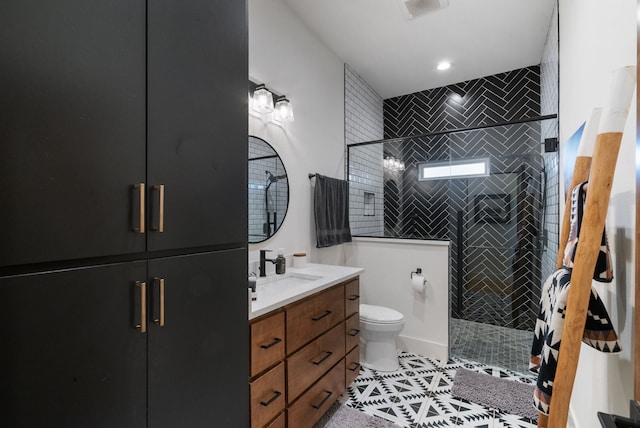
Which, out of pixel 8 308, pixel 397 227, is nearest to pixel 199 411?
pixel 8 308

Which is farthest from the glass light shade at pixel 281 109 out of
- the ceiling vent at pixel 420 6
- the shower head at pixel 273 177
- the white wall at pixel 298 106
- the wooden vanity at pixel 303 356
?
the wooden vanity at pixel 303 356

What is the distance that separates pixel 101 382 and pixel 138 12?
1.05m

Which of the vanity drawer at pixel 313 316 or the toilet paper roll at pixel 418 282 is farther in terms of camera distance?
the toilet paper roll at pixel 418 282

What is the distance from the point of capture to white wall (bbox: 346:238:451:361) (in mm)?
2695

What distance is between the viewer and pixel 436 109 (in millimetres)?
3881

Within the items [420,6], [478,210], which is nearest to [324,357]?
[478,210]

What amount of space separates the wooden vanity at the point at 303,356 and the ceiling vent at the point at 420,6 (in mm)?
2162

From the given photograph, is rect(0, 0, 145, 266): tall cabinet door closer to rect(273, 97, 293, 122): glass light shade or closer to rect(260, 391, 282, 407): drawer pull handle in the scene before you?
rect(260, 391, 282, 407): drawer pull handle

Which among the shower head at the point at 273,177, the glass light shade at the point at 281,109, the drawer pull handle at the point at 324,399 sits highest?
the glass light shade at the point at 281,109

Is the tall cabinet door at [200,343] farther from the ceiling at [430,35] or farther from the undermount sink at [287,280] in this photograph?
the ceiling at [430,35]

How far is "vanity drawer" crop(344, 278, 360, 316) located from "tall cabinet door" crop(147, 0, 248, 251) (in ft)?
3.43

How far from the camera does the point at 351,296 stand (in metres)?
2.08

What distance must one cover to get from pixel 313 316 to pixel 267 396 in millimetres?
453

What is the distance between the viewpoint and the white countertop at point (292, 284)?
136 cm
